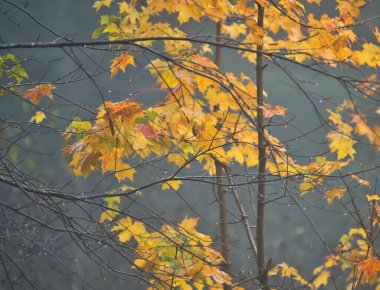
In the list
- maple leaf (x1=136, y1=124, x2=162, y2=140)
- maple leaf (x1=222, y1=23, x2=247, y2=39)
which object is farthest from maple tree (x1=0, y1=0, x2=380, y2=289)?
maple leaf (x1=222, y1=23, x2=247, y2=39)

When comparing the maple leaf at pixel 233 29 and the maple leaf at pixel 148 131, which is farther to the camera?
the maple leaf at pixel 233 29

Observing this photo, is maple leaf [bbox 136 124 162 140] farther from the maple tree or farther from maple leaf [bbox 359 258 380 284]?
maple leaf [bbox 359 258 380 284]

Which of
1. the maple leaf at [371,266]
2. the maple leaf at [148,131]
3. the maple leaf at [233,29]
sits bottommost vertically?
the maple leaf at [371,266]

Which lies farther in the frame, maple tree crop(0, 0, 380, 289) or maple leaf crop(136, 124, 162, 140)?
maple leaf crop(136, 124, 162, 140)

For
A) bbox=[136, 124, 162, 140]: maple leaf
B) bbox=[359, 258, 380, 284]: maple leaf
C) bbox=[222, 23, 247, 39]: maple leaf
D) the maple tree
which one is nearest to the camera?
the maple tree

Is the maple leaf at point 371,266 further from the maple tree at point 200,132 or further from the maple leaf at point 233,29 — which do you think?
the maple leaf at point 233,29

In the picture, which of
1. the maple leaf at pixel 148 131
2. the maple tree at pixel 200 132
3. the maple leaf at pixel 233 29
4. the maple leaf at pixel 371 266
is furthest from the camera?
the maple leaf at pixel 233 29

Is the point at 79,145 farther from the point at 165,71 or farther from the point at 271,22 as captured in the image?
the point at 271,22

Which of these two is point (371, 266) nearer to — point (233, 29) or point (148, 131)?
point (148, 131)

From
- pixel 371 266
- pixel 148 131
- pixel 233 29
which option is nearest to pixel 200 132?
pixel 148 131

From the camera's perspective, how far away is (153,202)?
285 inches

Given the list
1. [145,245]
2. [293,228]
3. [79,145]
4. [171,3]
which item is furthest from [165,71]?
[293,228]

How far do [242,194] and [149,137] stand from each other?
195 inches

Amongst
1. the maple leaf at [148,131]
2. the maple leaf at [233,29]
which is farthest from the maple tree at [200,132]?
the maple leaf at [233,29]
